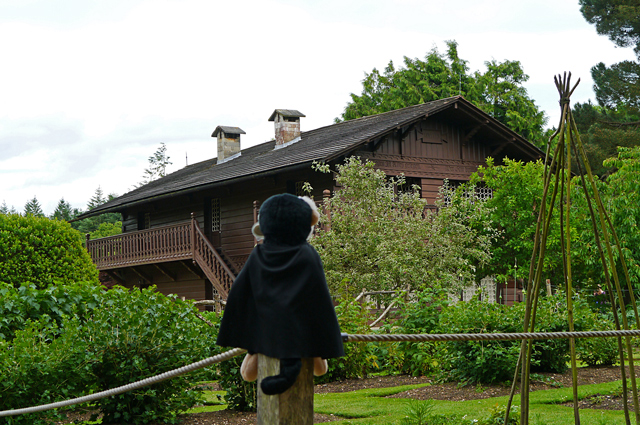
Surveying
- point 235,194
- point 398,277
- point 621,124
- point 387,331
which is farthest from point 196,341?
point 621,124

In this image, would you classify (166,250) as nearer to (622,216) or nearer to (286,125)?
(286,125)

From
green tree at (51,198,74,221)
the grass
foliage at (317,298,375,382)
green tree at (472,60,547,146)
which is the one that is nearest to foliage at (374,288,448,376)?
foliage at (317,298,375,382)

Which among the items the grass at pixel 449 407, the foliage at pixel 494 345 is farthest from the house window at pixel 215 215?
the foliage at pixel 494 345

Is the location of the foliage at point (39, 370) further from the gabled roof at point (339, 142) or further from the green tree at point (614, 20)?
the green tree at point (614, 20)

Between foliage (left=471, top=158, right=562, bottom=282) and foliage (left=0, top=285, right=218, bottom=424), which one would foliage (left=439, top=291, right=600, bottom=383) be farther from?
foliage (left=471, top=158, right=562, bottom=282)

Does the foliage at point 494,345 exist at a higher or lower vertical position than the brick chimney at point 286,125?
lower

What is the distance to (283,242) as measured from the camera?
2.79m

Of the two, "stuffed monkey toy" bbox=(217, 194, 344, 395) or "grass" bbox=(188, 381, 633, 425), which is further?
"grass" bbox=(188, 381, 633, 425)

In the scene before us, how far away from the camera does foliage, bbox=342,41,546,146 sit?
1495 inches

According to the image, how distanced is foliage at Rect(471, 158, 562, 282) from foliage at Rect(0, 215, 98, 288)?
33.4ft

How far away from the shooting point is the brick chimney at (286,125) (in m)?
24.1

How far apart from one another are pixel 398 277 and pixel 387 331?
3.86 meters

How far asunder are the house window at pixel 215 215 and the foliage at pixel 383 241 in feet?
28.5

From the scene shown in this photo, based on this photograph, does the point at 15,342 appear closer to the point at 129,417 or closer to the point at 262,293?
the point at 129,417
